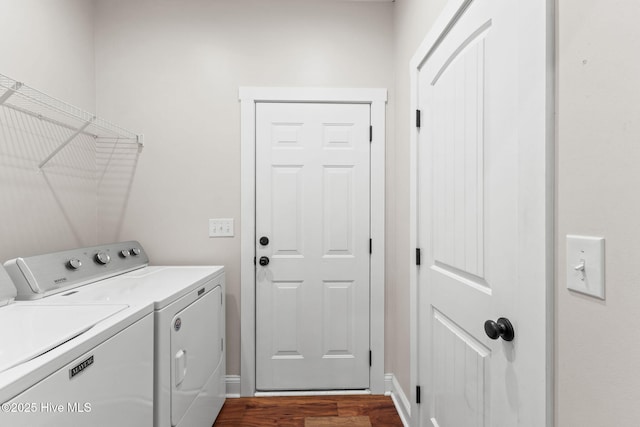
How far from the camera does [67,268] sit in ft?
4.54

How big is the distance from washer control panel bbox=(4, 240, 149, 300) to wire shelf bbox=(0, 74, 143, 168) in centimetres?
58

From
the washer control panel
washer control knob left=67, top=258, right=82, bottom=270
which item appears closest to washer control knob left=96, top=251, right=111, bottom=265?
the washer control panel

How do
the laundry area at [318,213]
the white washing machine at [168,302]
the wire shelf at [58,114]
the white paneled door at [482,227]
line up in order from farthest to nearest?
the wire shelf at [58,114] < the white washing machine at [168,302] < the white paneled door at [482,227] < the laundry area at [318,213]

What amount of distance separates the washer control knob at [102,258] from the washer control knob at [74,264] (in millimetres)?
118

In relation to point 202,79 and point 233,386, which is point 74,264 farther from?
point 202,79

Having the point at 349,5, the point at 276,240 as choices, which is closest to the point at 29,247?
the point at 276,240

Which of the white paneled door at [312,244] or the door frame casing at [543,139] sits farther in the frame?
the white paneled door at [312,244]

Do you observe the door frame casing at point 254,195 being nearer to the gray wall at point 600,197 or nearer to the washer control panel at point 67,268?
the washer control panel at point 67,268

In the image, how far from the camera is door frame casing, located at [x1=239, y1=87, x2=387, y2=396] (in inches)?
79.1

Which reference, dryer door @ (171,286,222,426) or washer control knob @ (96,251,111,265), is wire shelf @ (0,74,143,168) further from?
dryer door @ (171,286,222,426)

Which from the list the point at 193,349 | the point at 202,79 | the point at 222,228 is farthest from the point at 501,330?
the point at 202,79

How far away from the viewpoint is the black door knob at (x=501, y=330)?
82 cm

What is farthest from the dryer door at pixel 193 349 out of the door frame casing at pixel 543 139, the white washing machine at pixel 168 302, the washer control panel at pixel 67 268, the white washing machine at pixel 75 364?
the door frame casing at pixel 543 139

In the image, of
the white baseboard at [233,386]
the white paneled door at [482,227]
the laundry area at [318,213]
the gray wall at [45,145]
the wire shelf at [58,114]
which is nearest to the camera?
the laundry area at [318,213]
